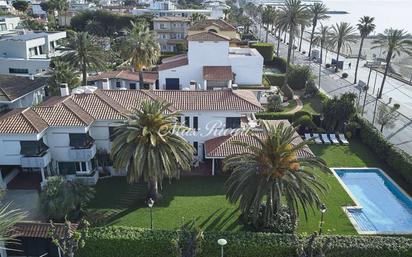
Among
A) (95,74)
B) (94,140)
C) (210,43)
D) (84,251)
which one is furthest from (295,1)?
(84,251)

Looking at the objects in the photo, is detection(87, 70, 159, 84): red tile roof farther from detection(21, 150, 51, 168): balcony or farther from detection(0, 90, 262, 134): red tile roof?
detection(21, 150, 51, 168): balcony

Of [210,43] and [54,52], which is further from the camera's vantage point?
[54,52]

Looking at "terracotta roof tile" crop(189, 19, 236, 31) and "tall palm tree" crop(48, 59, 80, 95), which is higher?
"terracotta roof tile" crop(189, 19, 236, 31)

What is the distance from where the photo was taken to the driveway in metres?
28.0

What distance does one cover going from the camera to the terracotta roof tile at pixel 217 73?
51094 millimetres

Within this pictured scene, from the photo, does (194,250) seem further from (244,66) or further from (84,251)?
(244,66)

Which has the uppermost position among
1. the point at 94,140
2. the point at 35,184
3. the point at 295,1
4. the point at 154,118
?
the point at 295,1

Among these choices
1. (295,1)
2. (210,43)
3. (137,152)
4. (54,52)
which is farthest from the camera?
(54,52)

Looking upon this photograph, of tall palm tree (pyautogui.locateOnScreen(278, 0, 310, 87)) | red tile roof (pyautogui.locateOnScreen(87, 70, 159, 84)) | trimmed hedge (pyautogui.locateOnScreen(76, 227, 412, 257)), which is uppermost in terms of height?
tall palm tree (pyautogui.locateOnScreen(278, 0, 310, 87))

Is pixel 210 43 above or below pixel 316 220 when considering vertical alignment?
above

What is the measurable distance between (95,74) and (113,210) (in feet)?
112

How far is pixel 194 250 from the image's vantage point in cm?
2192

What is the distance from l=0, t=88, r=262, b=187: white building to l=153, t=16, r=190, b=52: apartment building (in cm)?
5659

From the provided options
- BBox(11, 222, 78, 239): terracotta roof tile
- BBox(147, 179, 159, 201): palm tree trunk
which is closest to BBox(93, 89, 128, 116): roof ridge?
BBox(147, 179, 159, 201): palm tree trunk
